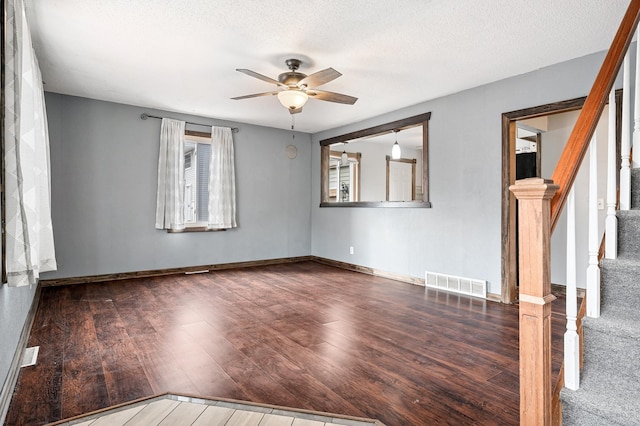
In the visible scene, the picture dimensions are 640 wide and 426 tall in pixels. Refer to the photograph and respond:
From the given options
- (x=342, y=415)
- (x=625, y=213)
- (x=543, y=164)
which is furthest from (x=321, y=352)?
(x=543, y=164)

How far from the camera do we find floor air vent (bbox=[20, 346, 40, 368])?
7.54ft

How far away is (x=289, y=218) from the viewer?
6.58 meters

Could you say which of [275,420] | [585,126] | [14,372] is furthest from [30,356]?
[585,126]

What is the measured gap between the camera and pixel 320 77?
3.12 m

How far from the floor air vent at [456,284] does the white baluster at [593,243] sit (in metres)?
2.65

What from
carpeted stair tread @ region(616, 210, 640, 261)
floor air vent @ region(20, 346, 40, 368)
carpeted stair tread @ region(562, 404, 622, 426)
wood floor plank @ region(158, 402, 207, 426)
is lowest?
wood floor plank @ region(158, 402, 207, 426)

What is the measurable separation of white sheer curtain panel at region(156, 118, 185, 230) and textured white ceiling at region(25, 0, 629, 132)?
0.92 meters

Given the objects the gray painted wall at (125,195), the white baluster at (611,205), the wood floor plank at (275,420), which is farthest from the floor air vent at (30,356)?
the white baluster at (611,205)

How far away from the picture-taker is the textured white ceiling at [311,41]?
2525 millimetres

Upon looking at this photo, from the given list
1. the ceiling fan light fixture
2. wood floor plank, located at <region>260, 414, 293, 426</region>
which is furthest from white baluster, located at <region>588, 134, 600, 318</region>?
the ceiling fan light fixture

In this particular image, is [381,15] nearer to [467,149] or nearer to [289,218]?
[467,149]

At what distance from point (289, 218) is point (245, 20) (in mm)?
4212

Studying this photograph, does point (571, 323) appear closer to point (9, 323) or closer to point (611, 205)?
point (611, 205)

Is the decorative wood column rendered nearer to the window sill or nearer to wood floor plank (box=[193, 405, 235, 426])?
wood floor plank (box=[193, 405, 235, 426])
